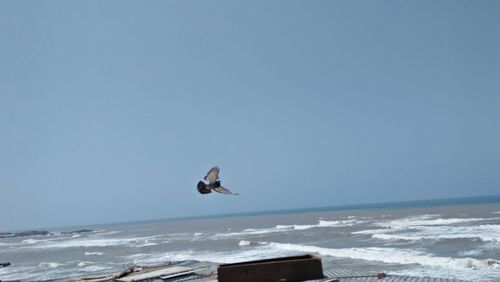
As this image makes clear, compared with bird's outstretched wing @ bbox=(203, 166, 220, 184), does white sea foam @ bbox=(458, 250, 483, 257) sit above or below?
below

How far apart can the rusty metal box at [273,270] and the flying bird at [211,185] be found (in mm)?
2673

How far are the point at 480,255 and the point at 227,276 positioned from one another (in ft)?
57.0

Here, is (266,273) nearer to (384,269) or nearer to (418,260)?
(384,269)

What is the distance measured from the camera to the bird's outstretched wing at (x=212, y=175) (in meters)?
8.71

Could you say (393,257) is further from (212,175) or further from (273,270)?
(212,175)

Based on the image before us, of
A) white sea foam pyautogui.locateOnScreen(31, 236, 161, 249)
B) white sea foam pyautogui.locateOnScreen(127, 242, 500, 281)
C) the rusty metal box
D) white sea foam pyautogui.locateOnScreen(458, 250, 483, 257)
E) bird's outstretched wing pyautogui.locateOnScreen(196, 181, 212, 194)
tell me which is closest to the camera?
bird's outstretched wing pyautogui.locateOnScreen(196, 181, 212, 194)

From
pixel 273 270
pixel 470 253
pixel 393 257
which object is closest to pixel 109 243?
pixel 393 257

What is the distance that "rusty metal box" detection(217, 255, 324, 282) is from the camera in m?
10.7

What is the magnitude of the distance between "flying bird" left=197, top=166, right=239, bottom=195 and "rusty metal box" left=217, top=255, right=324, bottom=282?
2.67 metres

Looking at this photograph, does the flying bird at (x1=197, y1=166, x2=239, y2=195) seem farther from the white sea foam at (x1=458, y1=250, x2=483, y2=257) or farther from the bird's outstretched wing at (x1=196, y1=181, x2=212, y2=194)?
the white sea foam at (x1=458, y1=250, x2=483, y2=257)

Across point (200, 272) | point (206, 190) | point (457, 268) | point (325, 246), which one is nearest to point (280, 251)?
point (325, 246)

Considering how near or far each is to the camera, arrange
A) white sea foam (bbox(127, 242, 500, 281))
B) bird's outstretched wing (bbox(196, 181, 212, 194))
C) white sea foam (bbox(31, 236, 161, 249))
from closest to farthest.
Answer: bird's outstretched wing (bbox(196, 181, 212, 194))
white sea foam (bbox(127, 242, 500, 281))
white sea foam (bbox(31, 236, 161, 249))

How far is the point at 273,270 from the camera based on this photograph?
10867 mm

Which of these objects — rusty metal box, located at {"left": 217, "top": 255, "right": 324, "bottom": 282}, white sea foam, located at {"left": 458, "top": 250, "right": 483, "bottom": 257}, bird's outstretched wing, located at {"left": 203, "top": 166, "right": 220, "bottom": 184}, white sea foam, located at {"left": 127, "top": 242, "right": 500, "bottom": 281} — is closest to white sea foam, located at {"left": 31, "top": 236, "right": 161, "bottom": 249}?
white sea foam, located at {"left": 127, "top": 242, "right": 500, "bottom": 281}
